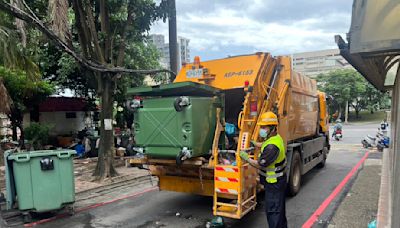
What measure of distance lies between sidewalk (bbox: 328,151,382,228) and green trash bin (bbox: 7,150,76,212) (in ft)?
14.0

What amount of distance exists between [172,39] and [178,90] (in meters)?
3.60

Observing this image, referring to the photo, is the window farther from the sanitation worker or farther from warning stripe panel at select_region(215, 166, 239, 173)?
the sanitation worker

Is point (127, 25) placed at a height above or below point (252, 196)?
above

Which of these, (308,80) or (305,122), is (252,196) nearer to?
(305,122)

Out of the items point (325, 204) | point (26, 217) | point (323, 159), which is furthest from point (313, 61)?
point (26, 217)

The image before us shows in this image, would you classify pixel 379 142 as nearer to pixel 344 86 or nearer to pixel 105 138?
pixel 105 138

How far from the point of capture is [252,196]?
15.9 feet

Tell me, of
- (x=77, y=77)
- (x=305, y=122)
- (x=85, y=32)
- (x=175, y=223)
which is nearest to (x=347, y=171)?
(x=305, y=122)

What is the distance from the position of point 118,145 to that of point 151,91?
8047 millimetres

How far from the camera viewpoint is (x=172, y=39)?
8438mm

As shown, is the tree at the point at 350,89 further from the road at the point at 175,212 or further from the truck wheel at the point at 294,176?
the road at the point at 175,212

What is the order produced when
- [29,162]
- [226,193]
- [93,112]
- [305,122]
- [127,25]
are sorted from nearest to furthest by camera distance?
[226,193] → [29,162] → [305,122] → [127,25] → [93,112]

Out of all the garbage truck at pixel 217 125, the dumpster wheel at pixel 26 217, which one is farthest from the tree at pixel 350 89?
the dumpster wheel at pixel 26 217

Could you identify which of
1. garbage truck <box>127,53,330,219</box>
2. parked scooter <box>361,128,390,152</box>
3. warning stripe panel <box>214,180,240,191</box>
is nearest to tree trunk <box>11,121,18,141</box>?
garbage truck <box>127,53,330,219</box>
